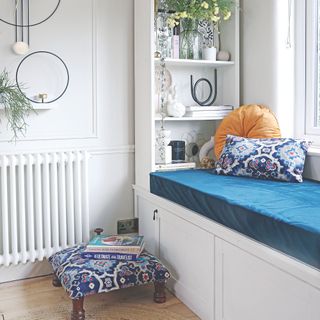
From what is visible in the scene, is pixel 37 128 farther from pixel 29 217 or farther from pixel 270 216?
pixel 270 216

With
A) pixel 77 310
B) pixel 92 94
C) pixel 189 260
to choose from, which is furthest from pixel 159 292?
pixel 92 94

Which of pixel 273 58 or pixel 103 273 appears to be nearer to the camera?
pixel 103 273

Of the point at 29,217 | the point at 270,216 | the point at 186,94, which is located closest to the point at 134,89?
the point at 186,94

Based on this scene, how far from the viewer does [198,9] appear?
118 inches

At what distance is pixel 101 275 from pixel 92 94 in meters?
1.25

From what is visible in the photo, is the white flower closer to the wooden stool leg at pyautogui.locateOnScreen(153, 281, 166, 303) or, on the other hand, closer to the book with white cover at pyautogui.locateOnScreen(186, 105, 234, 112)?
the book with white cover at pyautogui.locateOnScreen(186, 105, 234, 112)

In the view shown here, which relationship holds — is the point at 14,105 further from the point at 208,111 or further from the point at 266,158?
the point at 266,158

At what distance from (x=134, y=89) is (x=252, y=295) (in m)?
1.76

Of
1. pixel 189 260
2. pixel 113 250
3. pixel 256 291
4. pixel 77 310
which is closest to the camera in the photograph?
pixel 256 291

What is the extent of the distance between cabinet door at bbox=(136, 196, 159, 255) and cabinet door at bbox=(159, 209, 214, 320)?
8 cm

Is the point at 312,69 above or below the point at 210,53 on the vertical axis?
below

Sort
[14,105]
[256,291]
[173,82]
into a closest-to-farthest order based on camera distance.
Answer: [256,291] < [14,105] < [173,82]

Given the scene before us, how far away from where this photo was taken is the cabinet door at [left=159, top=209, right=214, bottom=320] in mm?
2356

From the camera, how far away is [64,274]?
8.25 feet
